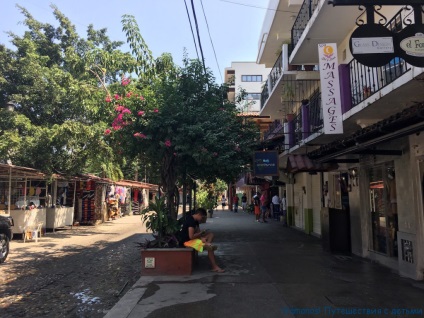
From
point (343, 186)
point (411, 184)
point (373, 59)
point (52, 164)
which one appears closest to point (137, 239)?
point (52, 164)

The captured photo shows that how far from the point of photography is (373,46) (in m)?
4.16

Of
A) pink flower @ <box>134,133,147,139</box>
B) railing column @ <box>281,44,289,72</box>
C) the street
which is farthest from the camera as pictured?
railing column @ <box>281,44,289,72</box>

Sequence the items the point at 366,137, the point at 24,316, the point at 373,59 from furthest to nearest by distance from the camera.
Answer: the point at 366,137
the point at 24,316
the point at 373,59

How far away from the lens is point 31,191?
17.0 metres

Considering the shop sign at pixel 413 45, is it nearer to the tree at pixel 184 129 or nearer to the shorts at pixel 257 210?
the tree at pixel 184 129

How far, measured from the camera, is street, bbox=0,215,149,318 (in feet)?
19.9

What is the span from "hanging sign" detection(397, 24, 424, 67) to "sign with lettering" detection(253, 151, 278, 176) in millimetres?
6475

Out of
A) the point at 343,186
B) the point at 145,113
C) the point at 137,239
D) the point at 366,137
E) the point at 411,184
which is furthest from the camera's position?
the point at 137,239

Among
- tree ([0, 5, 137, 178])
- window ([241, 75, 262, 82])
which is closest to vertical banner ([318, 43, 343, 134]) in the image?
tree ([0, 5, 137, 178])

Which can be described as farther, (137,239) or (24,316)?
(137,239)

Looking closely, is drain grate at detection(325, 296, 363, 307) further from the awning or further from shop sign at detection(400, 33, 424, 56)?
the awning

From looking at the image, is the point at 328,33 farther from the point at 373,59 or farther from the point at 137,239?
the point at 137,239

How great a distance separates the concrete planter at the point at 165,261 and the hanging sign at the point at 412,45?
5136 mm

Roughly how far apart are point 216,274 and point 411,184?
4.31 m
